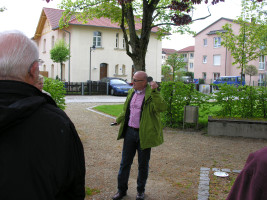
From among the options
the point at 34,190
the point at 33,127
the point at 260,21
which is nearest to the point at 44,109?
the point at 33,127

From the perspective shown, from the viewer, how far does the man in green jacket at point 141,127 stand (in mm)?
4406

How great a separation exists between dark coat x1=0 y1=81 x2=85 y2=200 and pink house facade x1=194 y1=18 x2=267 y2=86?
159ft

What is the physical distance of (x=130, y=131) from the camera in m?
4.53

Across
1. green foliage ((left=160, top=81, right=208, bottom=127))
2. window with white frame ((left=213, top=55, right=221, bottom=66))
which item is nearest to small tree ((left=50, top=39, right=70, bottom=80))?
green foliage ((left=160, top=81, right=208, bottom=127))

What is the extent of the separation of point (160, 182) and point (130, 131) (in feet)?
4.65

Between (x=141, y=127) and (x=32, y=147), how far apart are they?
2967 mm

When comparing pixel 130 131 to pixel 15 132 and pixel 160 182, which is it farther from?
pixel 15 132

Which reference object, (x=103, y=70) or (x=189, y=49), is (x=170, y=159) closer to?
(x=103, y=70)

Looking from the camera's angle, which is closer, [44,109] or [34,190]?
[34,190]

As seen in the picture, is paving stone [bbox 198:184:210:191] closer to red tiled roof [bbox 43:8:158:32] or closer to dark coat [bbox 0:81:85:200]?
dark coat [bbox 0:81:85:200]

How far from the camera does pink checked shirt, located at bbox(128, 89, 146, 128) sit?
4504 millimetres

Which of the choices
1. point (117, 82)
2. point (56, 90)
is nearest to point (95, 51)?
point (117, 82)

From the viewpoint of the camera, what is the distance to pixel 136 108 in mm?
4559

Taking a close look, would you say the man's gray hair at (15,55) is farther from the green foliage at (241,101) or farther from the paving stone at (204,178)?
the green foliage at (241,101)
